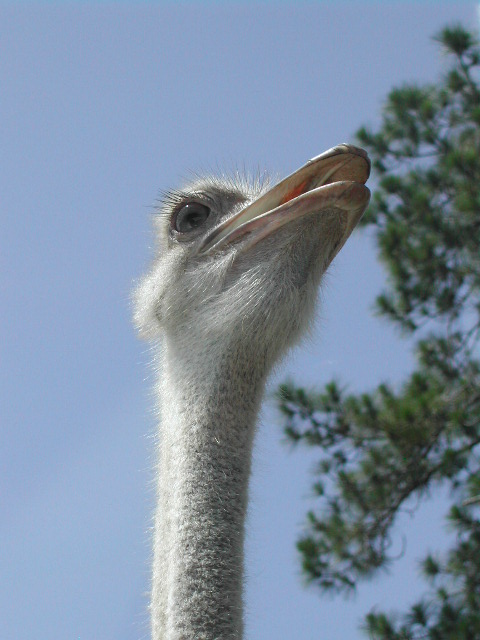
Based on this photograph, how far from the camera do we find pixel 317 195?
3162 mm

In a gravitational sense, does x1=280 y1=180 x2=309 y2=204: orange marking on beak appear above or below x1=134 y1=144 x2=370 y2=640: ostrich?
above

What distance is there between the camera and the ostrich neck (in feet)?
9.10

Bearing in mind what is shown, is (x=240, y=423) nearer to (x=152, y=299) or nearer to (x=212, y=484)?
(x=212, y=484)

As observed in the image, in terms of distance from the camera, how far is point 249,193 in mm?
3971

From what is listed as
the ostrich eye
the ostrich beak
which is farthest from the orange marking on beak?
the ostrich eye

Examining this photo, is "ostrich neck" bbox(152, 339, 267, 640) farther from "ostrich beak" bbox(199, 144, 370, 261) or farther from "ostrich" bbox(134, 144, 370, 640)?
"ostrich beak" bbox(199, 144, 370, 261)

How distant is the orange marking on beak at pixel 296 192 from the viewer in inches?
130

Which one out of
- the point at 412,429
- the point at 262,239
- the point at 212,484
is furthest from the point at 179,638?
the point at 412,429

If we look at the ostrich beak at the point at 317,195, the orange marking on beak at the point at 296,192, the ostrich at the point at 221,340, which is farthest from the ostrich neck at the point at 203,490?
the orange marking on beak at the point at 296,192

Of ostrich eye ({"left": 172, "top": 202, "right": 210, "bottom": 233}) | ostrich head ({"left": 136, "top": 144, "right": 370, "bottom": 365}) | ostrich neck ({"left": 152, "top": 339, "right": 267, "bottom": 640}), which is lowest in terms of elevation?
ostrich neck ({"left": 152, "top": 339, "right": 267, "bottom": 640})

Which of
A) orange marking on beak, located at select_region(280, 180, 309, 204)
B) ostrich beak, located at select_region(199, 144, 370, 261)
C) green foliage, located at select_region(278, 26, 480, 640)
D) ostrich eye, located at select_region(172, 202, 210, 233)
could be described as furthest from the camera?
green foliage, located at select_region(278, 26, 480, 640)

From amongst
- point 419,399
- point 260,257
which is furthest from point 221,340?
point 419,399

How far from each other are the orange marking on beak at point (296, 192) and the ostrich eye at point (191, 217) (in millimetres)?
470

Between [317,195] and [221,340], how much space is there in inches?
23.3
